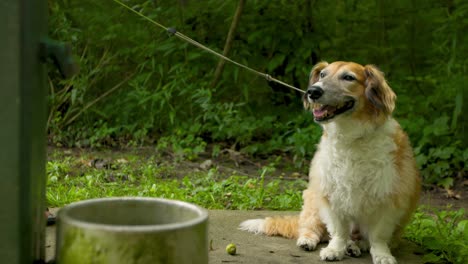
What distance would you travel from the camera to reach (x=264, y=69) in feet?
26.1

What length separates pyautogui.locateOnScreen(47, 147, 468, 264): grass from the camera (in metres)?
3.90

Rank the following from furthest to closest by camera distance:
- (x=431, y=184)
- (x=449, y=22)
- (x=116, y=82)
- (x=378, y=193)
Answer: (x=116, y=82) < (x=449, y=22) < (x=431, y=184) < (x=378, y=193)

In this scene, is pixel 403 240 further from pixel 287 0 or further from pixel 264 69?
pixel 287 0

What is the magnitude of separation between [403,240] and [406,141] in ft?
2.49

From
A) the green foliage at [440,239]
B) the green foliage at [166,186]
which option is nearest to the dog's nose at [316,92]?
the green foliage at [440,239]

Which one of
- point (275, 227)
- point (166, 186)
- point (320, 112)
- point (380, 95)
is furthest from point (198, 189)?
point (380, 95)

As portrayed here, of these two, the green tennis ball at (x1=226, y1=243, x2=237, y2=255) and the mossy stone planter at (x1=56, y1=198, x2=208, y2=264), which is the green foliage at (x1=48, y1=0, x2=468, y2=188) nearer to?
the green tennis ball at (x1=226, y1=243, x2=237, y2=255)

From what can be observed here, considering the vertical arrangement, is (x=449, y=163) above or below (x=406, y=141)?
below

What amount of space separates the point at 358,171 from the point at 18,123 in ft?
7.53

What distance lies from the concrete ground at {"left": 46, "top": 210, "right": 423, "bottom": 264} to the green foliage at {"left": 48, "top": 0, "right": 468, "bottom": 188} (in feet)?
10.8

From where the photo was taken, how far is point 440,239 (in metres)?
3.75

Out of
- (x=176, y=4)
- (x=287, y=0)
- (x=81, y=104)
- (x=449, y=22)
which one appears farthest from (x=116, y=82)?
(x=449, y=22)

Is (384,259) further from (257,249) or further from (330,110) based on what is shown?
(330,110)

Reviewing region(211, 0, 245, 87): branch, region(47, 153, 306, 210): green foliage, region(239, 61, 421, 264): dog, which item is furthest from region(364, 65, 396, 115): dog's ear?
region(211, 0, 245, 87): branch
